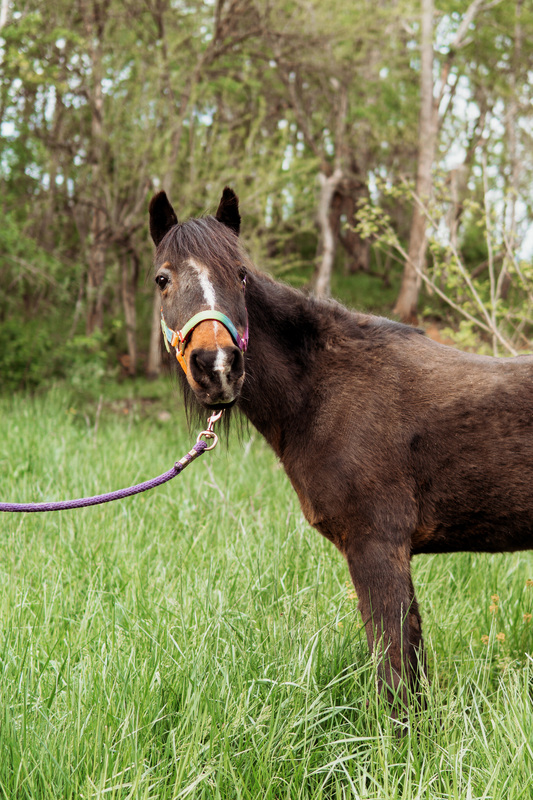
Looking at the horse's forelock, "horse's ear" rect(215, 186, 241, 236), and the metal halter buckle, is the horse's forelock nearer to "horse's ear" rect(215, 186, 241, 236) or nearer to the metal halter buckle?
"horse's ear" rect(215, 186, 241, 236)

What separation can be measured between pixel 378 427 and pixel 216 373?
0.78 metres

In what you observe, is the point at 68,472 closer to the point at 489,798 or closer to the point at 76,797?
the point at 76,797

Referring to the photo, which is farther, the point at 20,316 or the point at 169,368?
the point at 20,316

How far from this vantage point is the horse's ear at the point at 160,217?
2.60 m

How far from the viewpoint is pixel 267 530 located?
13.7 feet

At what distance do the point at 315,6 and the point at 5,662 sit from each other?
11789 millimetres

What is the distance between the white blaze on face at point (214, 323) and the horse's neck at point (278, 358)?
0.40 m

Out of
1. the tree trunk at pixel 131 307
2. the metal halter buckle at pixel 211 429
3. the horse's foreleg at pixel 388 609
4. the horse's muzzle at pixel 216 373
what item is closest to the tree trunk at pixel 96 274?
the tree trunk at pixel 131 307

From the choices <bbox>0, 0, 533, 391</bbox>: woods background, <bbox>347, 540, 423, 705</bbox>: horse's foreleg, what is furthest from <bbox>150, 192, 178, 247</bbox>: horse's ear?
<bbox>0, 0, 533, 391</bbox>: woods background

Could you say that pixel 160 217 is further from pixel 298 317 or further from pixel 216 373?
pixel 216 373

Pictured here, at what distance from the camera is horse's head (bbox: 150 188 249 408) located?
2137 mm

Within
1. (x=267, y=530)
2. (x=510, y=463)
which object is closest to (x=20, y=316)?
(x=267, y=530)

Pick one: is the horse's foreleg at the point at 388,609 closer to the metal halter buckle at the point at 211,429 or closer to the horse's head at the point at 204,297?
the metal halter buckle at the point at 211,429

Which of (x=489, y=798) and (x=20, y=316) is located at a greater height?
(x=20, y=316)
